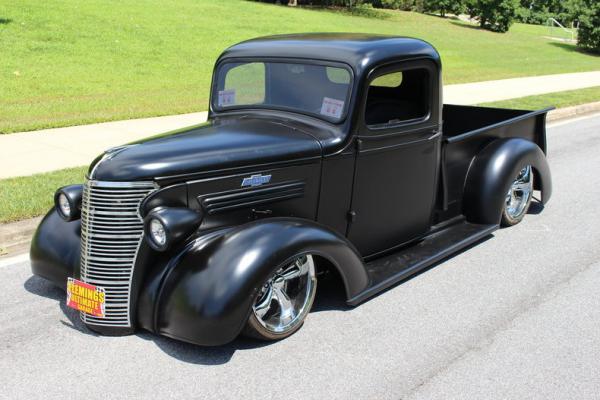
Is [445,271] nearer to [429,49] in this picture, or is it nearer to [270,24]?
[429,49]

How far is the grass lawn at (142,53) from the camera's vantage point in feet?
38.1

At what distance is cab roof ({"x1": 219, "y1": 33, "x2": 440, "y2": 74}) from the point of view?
4445 mm

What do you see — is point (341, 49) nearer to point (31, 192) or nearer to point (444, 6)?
point (31, 192)

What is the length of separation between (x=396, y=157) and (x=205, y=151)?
4.86 ft

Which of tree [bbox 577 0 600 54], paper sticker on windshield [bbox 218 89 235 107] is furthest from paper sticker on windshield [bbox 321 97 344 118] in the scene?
tree [bbox 577 0 600 54]

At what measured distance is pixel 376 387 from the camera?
11.7 feet

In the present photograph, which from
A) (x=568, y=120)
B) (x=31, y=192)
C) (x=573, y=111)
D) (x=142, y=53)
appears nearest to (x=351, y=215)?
(x=31, y=192)

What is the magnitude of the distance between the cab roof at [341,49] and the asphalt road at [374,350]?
1.63 m

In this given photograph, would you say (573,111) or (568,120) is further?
(573,111)

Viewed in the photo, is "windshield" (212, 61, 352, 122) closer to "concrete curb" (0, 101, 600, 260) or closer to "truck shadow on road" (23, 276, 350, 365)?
"truck shadow on road" (23, 276, 350, 365)

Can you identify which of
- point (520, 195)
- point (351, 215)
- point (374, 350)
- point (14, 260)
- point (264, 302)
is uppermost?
point (351, 215)

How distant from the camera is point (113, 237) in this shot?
374 cm

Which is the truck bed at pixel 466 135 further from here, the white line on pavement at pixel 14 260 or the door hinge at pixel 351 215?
the white line on pavement at pixel 14 260

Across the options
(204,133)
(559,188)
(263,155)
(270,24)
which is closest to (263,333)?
(263,155)
